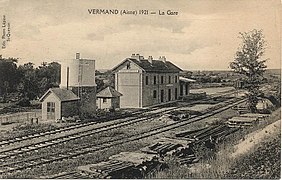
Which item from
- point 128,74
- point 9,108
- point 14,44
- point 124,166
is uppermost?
point 14,44

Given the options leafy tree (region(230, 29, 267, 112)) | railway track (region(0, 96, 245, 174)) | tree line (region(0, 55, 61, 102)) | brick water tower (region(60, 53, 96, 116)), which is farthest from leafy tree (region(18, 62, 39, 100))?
leafy tree (region(230, 29, 267, 112))

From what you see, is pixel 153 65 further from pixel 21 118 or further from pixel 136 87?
pixel 21 118

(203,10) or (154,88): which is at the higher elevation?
(203,10)

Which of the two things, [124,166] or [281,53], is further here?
[281,53]

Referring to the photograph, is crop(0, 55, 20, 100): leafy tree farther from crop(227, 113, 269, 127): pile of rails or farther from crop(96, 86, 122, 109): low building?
crop(227, 113, 269, 127): pile of rails

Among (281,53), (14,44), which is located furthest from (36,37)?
(281,53)

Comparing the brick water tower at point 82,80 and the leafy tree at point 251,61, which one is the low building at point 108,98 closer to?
the brick water tower at point 82,80

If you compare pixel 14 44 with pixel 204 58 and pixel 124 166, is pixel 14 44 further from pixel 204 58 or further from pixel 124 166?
pixel 204 58

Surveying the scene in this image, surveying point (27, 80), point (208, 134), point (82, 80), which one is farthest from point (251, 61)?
point (27, 80)
